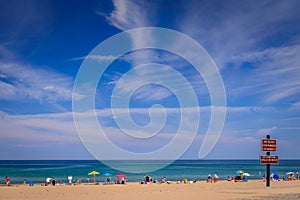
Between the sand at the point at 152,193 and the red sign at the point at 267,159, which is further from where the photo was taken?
the red sign at the point at 267,159

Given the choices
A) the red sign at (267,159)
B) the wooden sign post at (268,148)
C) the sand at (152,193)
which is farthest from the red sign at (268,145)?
the sand at (152,193)

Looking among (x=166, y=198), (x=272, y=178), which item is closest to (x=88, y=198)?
(x=166, y=198)

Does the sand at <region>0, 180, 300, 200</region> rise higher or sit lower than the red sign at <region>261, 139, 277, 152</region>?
lower

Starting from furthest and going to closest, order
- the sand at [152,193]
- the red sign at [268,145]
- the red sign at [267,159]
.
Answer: the red sign at [267,159], the red sign at [268,145], the sand at [152,193]

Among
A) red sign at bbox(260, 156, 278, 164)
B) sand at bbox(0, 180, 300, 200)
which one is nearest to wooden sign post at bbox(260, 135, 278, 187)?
red sign at bbox(260, 156, 278, 164)

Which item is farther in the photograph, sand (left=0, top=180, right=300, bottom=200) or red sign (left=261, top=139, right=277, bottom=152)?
red sign (left=261, top=139, right=277, bottom=152)

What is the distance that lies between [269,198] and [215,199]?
369cm

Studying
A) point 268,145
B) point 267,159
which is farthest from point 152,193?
point 268,145

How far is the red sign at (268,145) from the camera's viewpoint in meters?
35.2

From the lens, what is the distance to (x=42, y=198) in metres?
26.0

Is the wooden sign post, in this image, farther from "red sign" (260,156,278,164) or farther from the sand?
the sand

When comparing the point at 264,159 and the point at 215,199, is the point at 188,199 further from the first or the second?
the point at 264,159

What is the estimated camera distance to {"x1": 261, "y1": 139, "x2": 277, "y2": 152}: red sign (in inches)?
1388

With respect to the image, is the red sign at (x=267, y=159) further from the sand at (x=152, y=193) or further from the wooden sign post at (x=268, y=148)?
the sand at (x=152, y=193)
